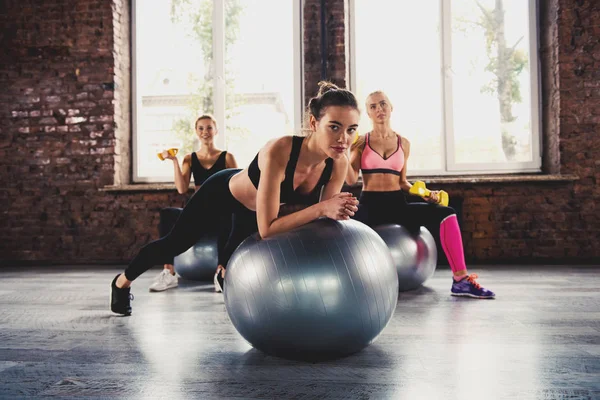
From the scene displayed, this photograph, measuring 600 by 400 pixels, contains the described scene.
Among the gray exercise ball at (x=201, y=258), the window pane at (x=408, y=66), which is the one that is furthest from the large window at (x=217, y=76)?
the gray exercise ball at (x=201, y=258)

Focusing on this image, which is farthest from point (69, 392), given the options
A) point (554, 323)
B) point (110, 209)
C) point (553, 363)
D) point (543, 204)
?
point (543, 204)

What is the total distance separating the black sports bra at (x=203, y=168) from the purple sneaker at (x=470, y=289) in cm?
197

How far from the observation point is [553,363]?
1806 millimetres

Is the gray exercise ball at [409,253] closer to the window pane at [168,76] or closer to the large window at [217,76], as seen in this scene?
the large window at [217,76]

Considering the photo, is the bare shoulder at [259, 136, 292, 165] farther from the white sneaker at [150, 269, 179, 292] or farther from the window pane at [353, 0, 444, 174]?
the window pane at [353, 0, 444, 174]

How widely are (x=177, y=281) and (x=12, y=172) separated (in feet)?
9.34

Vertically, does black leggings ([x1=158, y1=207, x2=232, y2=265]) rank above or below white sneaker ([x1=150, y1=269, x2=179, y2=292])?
above

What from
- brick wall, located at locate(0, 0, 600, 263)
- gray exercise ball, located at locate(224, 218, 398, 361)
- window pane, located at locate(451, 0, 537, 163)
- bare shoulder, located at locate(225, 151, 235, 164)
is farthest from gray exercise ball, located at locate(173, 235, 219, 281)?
window pane, located at locate(451, 0, 537, 163)

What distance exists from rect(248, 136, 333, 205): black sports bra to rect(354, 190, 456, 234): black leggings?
129 centimetres

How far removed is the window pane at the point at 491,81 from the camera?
526 centimetres

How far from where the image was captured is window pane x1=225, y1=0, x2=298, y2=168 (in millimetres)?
5570

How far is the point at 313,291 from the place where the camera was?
172 centimetres

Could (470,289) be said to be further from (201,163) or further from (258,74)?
(258,74)

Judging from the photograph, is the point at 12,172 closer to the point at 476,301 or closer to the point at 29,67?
the point at 29,67
